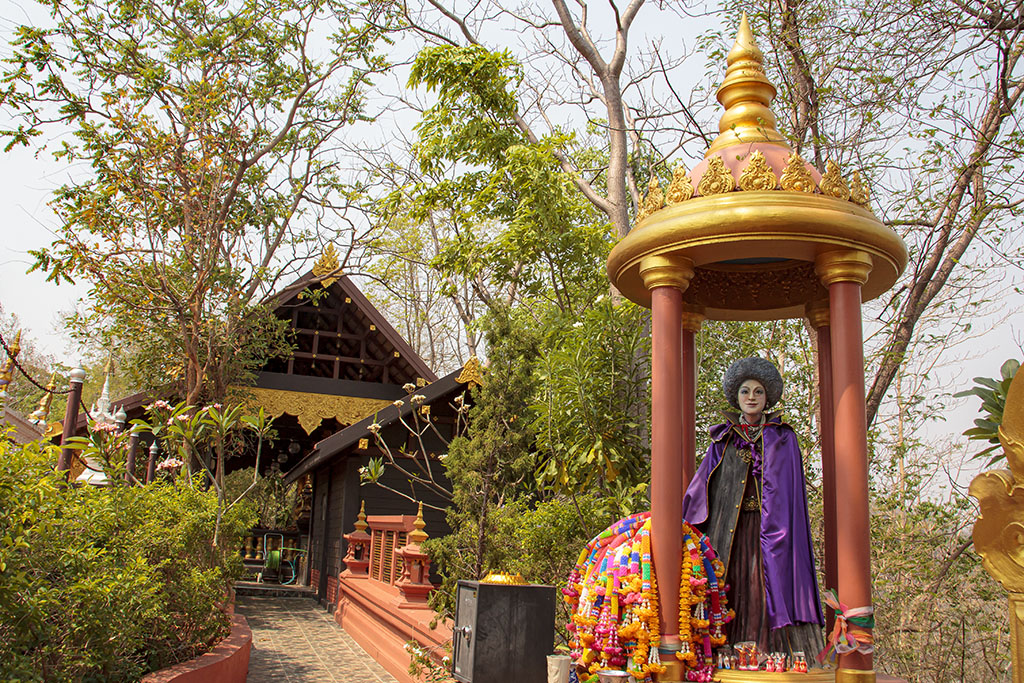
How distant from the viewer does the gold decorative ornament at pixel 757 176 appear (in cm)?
381

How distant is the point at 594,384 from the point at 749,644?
107 inches

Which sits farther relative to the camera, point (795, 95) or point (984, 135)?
point (795, 95)

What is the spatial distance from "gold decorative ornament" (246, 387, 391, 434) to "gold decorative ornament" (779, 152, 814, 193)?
38.2ft

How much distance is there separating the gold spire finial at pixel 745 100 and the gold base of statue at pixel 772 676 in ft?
8.37

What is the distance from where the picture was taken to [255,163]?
1309cm

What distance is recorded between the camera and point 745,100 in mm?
4469

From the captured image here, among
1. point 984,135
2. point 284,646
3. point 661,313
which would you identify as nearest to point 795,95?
point 984,135

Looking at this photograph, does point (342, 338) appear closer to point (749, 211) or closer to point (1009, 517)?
point (749, 211)

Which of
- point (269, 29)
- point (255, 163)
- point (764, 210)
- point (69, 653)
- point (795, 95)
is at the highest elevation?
point (269, 29)

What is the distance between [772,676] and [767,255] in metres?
1.93

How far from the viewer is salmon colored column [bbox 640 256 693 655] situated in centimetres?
360

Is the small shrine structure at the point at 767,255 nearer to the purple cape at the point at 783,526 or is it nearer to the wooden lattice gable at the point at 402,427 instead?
the purple cape at the point at 783,526

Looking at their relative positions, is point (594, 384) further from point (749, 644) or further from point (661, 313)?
point (749, 644)

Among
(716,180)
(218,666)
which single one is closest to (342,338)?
(218,666)
